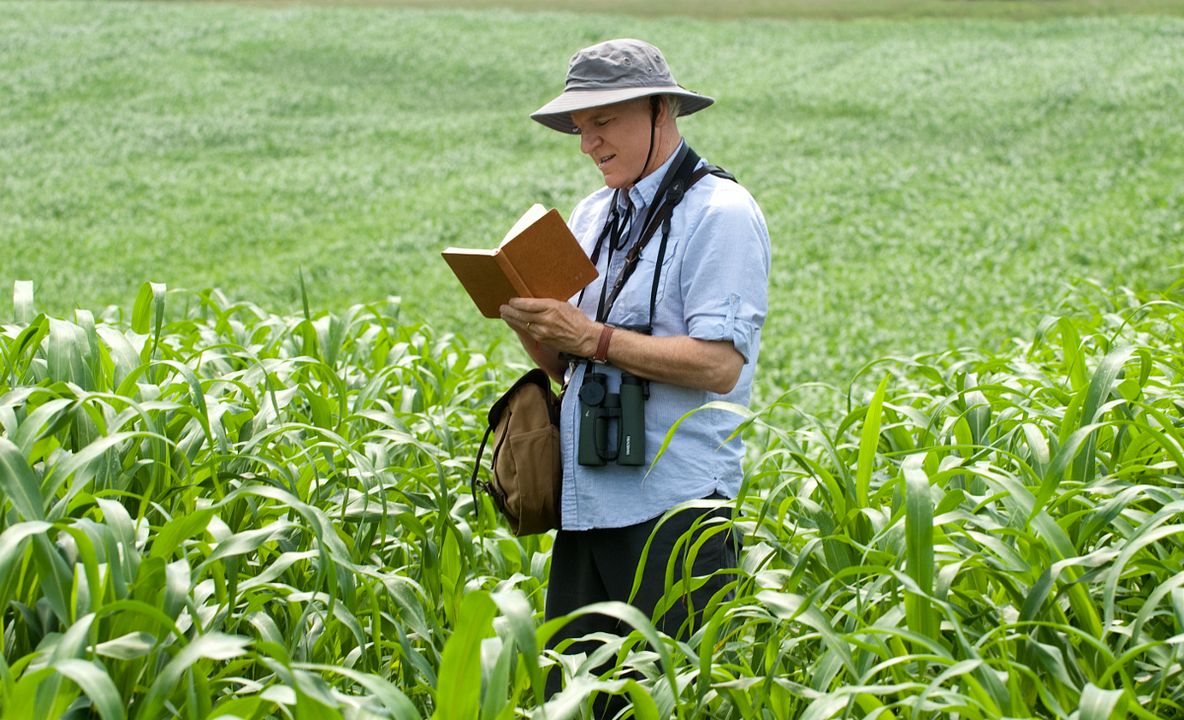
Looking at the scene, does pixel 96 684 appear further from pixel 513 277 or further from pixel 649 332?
pixel 649 332

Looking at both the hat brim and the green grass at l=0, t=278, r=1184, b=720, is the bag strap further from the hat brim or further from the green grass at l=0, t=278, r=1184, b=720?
the hat brim

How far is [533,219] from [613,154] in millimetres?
240

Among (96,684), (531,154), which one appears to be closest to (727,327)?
(96,684)

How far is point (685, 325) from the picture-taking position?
2.63m

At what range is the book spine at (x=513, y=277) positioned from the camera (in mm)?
2521

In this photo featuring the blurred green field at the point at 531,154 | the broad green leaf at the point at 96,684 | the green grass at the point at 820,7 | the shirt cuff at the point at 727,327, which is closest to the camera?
the broad green leaf at the point at 96,684

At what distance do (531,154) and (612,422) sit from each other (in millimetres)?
14496

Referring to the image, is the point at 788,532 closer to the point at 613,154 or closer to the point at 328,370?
the point at 613,154

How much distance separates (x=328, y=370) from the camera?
339 cm

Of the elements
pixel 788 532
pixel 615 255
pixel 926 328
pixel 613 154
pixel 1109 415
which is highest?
pixel 613 154

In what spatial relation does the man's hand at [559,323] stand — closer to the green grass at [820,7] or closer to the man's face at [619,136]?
the man's face at [619,136]

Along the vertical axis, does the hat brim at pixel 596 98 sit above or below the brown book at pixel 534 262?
above

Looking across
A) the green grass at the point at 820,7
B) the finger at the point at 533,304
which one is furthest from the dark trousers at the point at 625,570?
the green grass at the point at 820,7

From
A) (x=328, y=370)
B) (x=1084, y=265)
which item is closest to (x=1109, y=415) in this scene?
(x=328, y=370)
